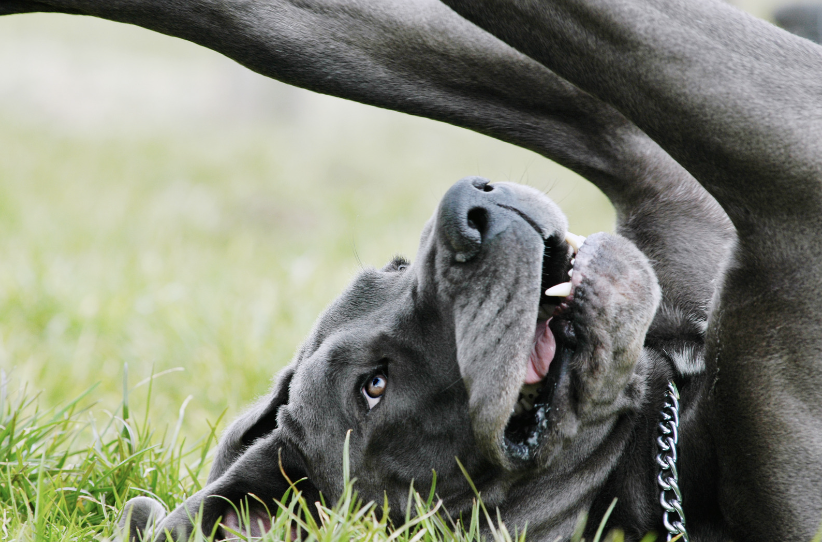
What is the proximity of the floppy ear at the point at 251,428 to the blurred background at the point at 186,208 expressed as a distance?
0.56m

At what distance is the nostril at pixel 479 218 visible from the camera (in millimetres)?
2635

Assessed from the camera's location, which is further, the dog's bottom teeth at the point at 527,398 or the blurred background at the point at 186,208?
the blurred background at the point at 186,208

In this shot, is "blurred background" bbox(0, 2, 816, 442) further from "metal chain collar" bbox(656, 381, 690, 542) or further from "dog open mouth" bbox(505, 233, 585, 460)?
"metal chain collar" bbox(656, 381, 690, 542)

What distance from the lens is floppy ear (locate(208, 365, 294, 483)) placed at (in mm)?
3094

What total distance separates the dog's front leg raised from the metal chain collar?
0.54 ft

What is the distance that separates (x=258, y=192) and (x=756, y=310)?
8.53 meters

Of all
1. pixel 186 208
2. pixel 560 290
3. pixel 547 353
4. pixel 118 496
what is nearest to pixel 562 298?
pixel 560 290

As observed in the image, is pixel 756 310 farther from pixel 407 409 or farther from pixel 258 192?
pixel 258 192

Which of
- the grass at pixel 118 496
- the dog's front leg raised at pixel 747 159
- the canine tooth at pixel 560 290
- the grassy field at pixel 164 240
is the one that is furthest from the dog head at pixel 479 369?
the dog's front leg raised at pixel 747 159

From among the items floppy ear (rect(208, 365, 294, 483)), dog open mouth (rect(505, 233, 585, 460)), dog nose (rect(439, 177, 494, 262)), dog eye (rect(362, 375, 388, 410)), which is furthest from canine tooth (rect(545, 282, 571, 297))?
floppy ear (rect(208, 365, 294, 483))

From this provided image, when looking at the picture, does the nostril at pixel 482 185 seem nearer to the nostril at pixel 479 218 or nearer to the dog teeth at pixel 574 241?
the nostril at pixel 479 218

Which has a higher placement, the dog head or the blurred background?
the dog head

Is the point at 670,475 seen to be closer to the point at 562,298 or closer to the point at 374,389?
the point at 562,298

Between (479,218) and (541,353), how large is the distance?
1.49 feet
